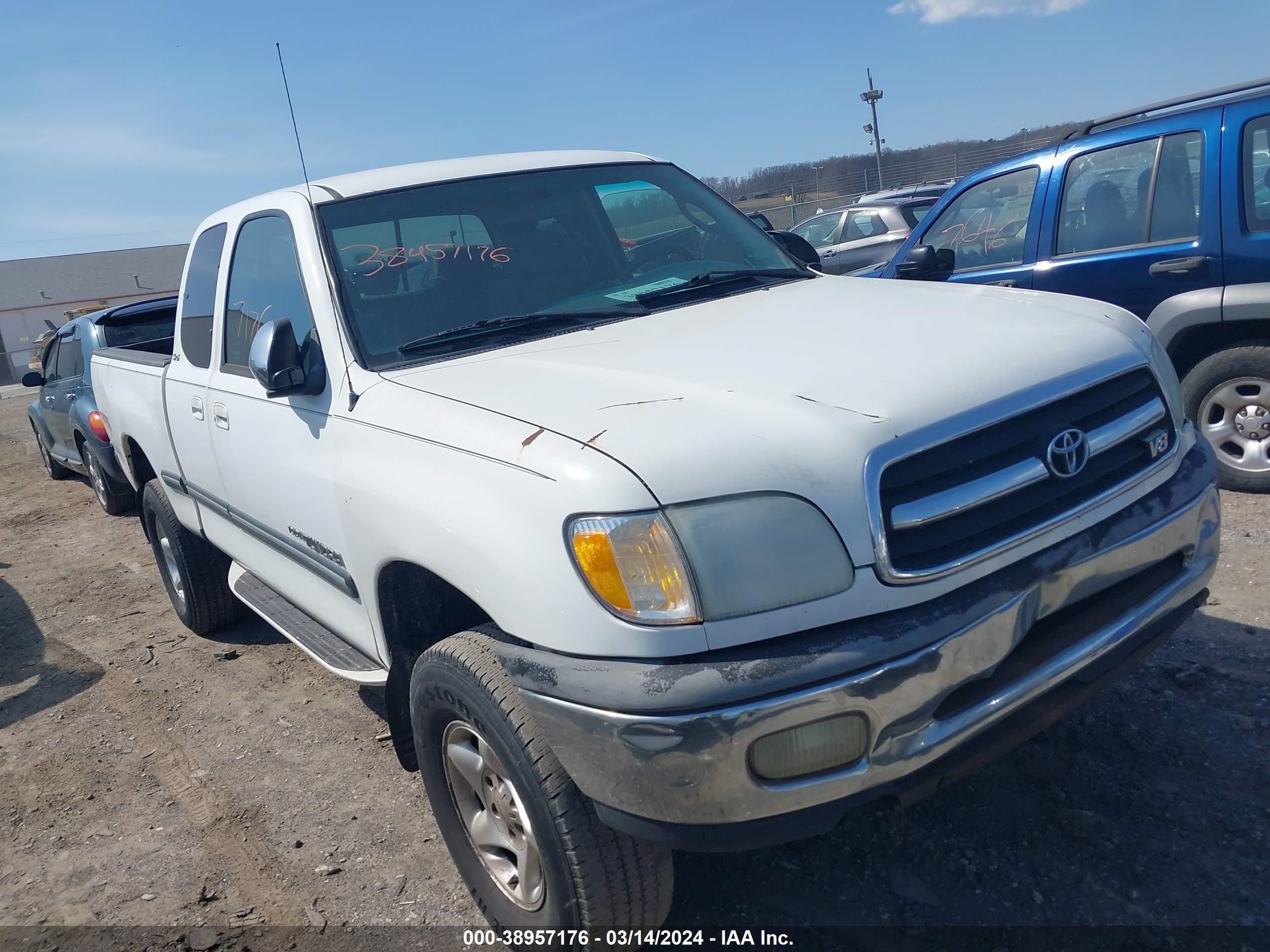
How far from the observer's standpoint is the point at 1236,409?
16.4 ft

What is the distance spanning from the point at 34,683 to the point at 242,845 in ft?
8.06

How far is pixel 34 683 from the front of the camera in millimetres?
4977

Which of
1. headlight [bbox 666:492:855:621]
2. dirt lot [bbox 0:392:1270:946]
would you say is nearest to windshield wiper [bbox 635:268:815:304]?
headlight [bbox 666:492:855:621]

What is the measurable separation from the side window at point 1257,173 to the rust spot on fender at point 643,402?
13.2 ft

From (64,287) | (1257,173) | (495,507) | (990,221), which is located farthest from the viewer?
(64,287)

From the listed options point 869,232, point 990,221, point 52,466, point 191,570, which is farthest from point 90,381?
point 869,232

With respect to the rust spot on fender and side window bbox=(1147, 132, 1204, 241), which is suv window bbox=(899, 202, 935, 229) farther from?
the rust spot on fender

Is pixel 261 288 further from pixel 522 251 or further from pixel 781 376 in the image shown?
pixel 781 376

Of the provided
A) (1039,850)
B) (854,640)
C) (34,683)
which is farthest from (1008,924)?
(34,683)

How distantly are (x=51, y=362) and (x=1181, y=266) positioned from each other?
9949 millimetres

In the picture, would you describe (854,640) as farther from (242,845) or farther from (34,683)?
(34,683)

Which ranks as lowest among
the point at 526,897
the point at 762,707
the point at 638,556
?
the point at 526,897

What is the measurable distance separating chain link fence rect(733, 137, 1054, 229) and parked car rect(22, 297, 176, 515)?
62.9 ft

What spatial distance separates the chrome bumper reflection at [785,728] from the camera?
1853 mm
